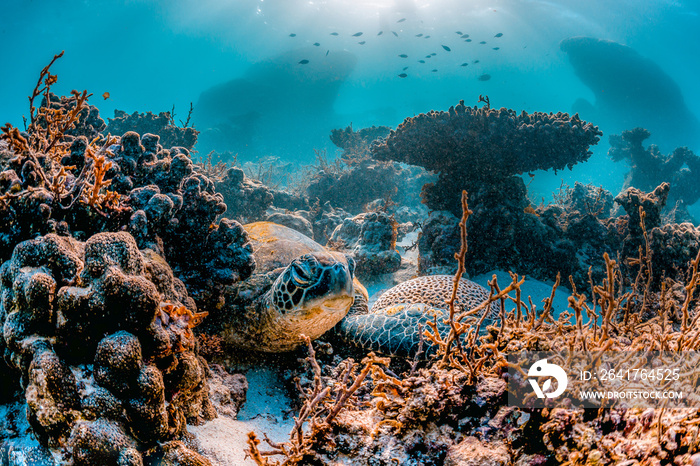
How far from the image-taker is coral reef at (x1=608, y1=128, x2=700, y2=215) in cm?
1588

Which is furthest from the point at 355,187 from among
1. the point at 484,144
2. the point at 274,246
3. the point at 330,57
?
the point at 330,57

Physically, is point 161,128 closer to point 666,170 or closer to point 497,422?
point 497,422

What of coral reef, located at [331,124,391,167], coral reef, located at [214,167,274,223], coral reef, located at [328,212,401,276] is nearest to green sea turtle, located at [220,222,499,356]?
coral reef, located at [328,212,401,276]

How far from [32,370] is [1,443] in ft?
1.11

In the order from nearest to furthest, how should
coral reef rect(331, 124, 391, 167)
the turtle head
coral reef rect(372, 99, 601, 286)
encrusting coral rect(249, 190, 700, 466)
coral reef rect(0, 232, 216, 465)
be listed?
encrusting coral rect(249, 190, 700, 466) → coral reef rect(0, 232, 216, 465) → the turtle head → coral reef rect(372, 99, 601, 286) → coral reef rect(331, 124, 391, 167)

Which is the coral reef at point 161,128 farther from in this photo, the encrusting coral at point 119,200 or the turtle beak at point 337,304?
the turtle beak at point 337,304

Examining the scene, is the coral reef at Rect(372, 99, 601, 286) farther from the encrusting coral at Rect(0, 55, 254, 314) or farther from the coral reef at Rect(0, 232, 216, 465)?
the coral reef at Rect(0, 232, 216, 465)

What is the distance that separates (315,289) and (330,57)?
47.4 metres

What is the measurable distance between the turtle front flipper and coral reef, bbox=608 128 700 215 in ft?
67.1


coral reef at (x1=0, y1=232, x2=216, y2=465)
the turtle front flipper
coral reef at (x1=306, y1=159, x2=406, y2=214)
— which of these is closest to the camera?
coral reef at (x1=0, y1=232, x2=216, y2=465)

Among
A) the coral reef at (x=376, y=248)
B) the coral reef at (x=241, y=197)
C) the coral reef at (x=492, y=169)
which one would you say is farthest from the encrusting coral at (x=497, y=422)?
the coral reef at (x=241, y=197)

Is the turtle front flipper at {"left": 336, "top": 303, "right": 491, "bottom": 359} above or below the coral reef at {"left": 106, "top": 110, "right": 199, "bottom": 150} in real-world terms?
below

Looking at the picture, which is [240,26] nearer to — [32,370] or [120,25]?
[120,25]

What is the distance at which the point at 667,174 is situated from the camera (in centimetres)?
1672
